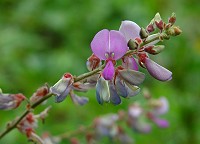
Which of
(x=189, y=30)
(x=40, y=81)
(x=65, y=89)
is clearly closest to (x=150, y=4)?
(x=189, y=30)

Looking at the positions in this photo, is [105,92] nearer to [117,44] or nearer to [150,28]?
[117,44]

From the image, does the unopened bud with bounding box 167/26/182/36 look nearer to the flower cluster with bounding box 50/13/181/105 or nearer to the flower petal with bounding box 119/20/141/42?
the flower cluster with bounding box 50/13/181/105

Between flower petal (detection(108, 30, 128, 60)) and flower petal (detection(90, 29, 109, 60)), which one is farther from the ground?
flower petal (detection(90, 29, 109, 60))

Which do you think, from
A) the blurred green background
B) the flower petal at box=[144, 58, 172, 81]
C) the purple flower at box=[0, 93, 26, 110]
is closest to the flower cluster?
the flower petal at box=[144, 58, 172, 81]

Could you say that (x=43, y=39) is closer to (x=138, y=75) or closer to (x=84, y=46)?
(x=84, y=46)

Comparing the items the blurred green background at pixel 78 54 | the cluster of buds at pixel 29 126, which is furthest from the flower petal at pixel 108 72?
the blurred green background at pixel 78 54

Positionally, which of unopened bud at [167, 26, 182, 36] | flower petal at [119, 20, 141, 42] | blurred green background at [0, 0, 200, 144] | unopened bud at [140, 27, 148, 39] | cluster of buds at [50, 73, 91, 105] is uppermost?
blurred green background at [0, 0, 200, 144]
